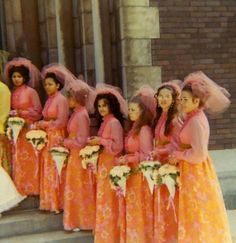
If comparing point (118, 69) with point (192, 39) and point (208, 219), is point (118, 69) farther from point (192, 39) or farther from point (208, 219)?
point (208, 219)

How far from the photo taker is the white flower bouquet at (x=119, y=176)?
14.1 feet

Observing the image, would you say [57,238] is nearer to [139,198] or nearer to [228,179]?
[139,198]

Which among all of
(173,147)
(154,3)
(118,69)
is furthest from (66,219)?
(154,3)

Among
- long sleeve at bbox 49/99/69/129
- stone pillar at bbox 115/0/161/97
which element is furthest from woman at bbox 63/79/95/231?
stone pillar at bbox 115/0/161/97

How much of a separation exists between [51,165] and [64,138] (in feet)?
1.01

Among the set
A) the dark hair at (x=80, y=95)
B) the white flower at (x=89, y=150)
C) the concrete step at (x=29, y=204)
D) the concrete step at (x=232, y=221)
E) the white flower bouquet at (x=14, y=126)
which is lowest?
the concrete step at (x=232, y=221)

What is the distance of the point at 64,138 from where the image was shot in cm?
507

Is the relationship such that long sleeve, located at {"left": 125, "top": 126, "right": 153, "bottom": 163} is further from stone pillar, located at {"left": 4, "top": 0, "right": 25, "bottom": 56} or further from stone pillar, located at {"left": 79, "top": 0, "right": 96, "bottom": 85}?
stone pillar, located at {"left": 4, "top": 0, "right": 25, "bottom": 56}

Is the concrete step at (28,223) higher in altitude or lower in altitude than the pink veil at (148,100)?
lower

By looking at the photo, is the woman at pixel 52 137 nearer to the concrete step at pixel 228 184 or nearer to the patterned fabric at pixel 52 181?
the patterned fabric at pixel 52 181

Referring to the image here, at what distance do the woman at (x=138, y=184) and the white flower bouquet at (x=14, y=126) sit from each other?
1229 mm

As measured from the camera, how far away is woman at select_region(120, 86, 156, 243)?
4.38 m

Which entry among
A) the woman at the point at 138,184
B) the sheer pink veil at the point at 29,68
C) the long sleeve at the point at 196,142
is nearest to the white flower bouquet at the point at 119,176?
the woman at the point at 138,184

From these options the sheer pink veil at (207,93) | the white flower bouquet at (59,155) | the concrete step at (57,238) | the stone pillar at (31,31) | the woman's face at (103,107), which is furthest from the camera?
the stone pillar at (31,31)
